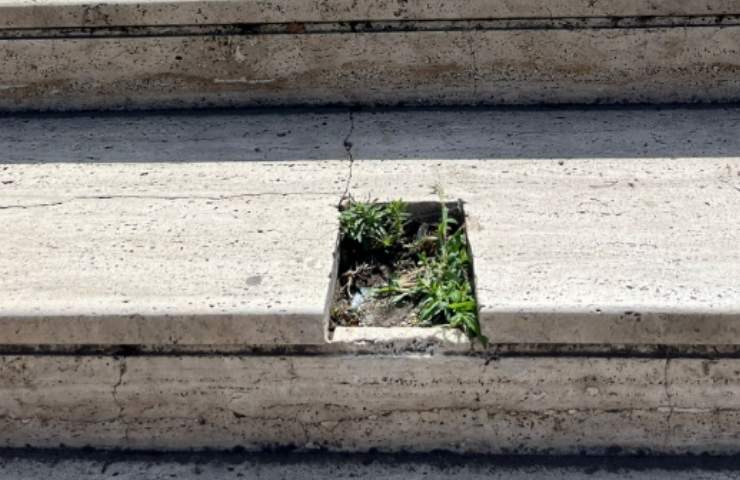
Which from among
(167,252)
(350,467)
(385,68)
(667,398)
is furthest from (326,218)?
(667,398)

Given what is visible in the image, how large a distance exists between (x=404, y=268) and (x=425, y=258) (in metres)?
0.08

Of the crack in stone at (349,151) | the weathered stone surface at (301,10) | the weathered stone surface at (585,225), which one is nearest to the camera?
the weathered stone surface at (585,225)

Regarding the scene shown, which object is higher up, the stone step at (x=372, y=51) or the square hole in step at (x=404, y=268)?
the stone step at (x=372, y=51)

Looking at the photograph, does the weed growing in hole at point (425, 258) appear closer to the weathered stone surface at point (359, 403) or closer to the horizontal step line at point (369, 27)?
the weathered stone surface at point (359, 403)

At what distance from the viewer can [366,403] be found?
2.30m

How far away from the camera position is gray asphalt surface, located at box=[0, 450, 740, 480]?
7.40 ft

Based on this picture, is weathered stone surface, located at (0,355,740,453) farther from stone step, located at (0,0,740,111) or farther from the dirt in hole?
stone step, located at (0,0,740,111)

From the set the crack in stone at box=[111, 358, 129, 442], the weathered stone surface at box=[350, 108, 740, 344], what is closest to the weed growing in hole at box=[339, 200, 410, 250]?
the weathered stone surface at box=[350, 108, 740, 344]

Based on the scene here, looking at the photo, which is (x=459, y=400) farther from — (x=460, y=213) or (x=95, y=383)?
(x=95, y=383)

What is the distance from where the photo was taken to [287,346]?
89.0 inches

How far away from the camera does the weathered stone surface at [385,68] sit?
325 cm

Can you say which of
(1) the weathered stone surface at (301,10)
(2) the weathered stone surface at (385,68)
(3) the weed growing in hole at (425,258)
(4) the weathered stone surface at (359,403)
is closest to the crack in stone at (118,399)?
(4) the weathered stone surface at (359,403)

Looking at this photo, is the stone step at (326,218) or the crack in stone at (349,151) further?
the crack in stone at (349,151)

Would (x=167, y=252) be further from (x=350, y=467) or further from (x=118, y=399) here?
(x=350, y=467)
